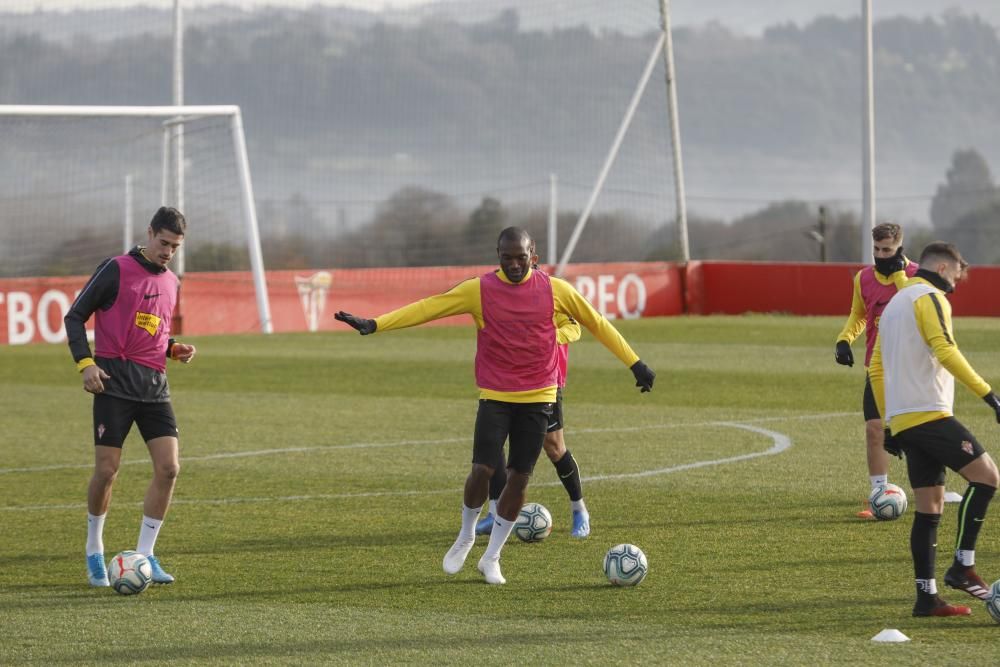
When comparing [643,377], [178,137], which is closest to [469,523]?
[643,377]

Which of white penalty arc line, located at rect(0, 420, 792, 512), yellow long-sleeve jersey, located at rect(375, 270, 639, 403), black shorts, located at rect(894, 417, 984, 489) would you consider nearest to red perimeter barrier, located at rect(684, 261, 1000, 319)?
white penalty arc line, located at rect(0, 420, 792, 512)

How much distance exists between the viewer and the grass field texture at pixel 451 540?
7254mm

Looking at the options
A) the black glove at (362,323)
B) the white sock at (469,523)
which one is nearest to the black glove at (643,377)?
the white sock at (469,523)

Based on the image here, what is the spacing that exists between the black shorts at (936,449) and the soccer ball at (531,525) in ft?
9.04

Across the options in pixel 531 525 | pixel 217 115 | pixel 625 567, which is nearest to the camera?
pixel 625 567

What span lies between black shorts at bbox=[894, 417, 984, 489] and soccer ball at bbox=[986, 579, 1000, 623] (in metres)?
0.62

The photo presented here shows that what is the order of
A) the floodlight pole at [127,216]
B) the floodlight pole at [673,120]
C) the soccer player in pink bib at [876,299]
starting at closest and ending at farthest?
the soccer player in pink bib at [876,299] < the floodlight pole at [127,216] < the floodlight pole at [673,120]

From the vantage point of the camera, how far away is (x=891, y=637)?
707 cm

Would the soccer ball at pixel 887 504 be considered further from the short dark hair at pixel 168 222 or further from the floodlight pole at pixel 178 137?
the floodlight pole at pixel 178 137

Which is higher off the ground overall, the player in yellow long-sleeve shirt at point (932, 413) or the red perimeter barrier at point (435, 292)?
the red perimeter barrier at point (435, 292)

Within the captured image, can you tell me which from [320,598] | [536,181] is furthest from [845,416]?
[536,181]

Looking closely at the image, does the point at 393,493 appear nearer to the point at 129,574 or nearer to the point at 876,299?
the point at 129,574

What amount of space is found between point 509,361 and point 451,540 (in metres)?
1.74

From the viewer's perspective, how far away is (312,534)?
10.3 m
